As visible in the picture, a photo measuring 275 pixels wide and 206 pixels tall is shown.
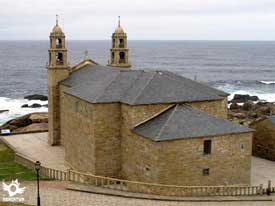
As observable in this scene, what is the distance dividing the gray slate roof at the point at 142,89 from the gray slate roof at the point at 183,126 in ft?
4.51

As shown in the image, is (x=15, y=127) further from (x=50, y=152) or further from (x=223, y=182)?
(x=223, y=182)

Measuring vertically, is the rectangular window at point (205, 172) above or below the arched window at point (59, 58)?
below

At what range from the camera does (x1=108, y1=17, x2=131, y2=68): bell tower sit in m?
48.3

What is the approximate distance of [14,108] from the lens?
76.5 m

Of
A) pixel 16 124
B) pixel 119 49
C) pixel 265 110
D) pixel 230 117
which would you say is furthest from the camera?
pixel 265 110

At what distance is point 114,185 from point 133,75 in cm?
894

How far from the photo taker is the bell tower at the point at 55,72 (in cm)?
4594

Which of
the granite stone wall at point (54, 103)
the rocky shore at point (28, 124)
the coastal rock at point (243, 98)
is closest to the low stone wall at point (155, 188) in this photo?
the granite stone wall at point (54, 103)

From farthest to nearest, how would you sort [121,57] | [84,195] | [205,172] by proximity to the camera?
[121,57]
[205,172]
[84,195]

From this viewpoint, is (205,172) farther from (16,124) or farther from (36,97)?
(36,97)

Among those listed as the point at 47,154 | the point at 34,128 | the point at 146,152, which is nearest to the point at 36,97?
the point at 34,128

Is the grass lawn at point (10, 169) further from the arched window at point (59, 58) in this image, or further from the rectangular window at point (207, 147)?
the rectangular window at point (207, 147)

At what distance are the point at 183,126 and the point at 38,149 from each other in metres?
18.6

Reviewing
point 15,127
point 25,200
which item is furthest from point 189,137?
point 15,127
